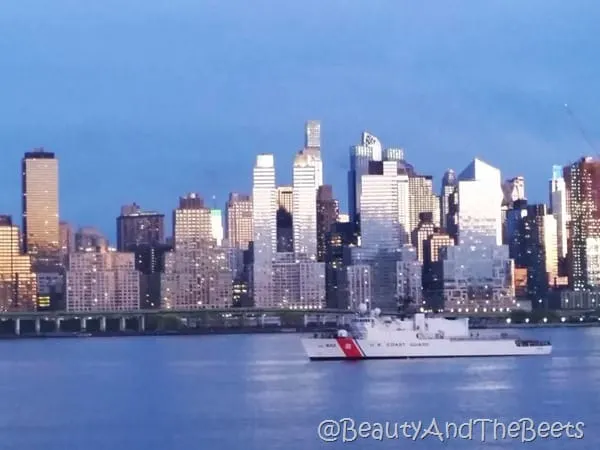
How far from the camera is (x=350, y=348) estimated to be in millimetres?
82750

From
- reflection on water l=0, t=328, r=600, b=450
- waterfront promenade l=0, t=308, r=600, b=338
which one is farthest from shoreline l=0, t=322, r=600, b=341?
reflection on water l=0, t=328, r=600, b=450

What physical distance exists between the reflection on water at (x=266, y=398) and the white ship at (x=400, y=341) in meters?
1.68

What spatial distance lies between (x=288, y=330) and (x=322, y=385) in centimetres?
11204

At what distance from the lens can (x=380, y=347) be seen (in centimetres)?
8262

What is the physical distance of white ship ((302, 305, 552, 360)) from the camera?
82.8 m

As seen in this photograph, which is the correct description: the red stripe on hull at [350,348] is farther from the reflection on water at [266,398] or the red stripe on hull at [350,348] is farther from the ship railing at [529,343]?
the ship railing at [529,343]

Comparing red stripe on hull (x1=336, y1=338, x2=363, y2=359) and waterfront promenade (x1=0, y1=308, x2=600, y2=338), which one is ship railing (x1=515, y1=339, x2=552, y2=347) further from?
waterfront promenade (x1=0, y1=308, x2=600, y2=338)

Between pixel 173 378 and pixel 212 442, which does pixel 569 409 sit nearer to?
pixel 212 442

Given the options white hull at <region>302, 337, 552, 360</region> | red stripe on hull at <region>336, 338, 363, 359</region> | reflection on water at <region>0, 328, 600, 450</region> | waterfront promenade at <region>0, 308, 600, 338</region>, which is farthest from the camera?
waterfront promenade at <region>0, 308, 600, 338</region>

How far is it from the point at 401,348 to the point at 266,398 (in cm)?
2242

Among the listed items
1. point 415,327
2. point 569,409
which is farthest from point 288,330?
point 569,409

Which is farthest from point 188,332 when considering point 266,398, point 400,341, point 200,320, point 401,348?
point 266,398

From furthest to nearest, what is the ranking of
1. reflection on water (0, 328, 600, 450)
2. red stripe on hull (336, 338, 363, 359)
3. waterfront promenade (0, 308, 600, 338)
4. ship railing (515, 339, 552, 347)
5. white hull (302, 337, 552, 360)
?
1. waterfront promenade (0, 308, 600, 338)
2. ship railing (515, 339, 552, 347)
3. white hull (302, 337, 552, 360)
4. red stripe on hull (336, 338, 363, 359)
5. reflection on water (0, 328, 600, 450)

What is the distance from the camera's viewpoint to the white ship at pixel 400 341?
8275 cm
